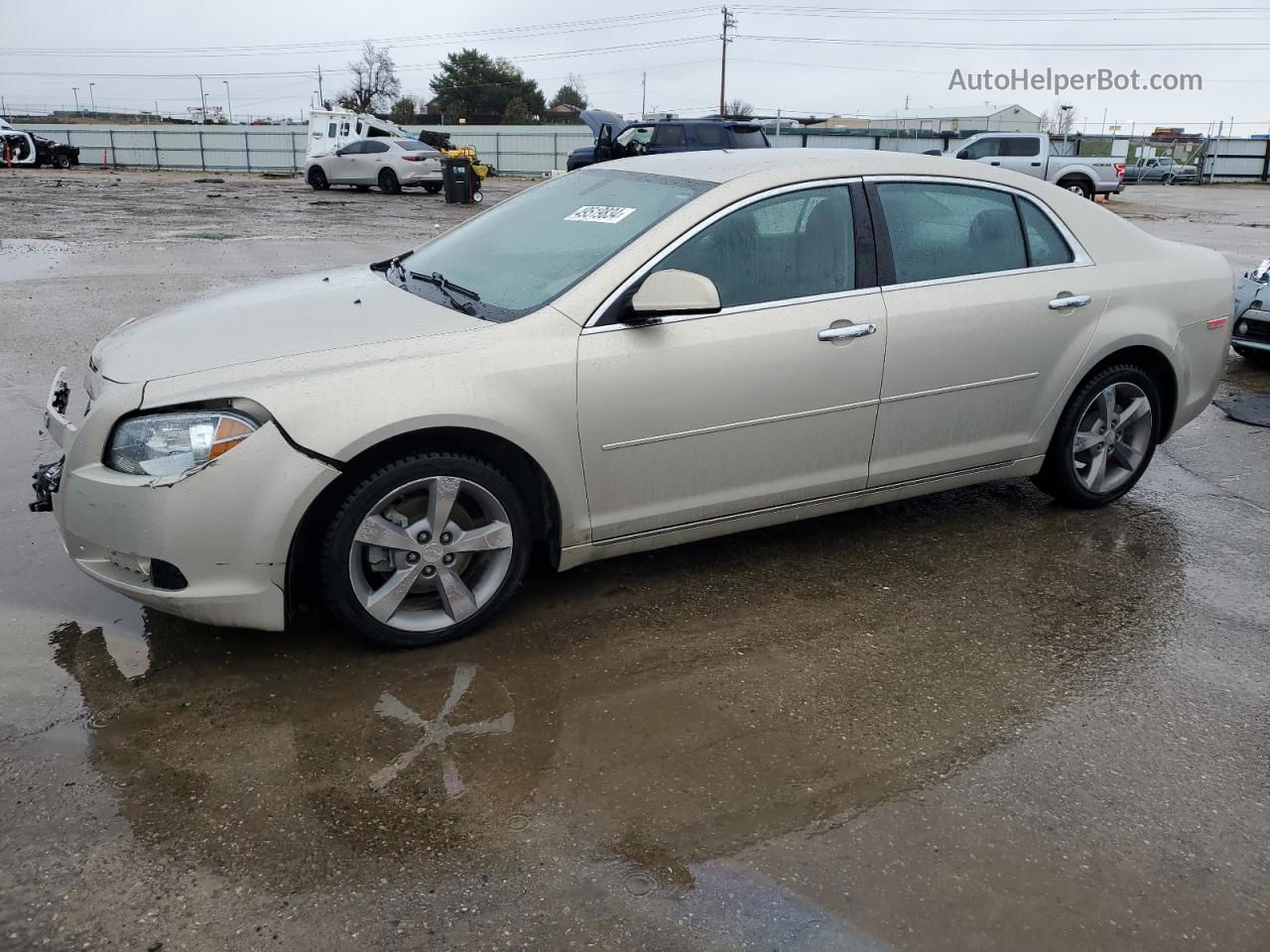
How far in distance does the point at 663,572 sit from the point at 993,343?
5.34 ft

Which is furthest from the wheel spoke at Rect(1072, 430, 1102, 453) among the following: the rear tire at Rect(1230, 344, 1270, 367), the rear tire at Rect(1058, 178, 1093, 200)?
the rear tire at Rect(1058, 178, 1093, 200)

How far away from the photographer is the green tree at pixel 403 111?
75438 mm

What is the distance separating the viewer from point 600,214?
421 cm

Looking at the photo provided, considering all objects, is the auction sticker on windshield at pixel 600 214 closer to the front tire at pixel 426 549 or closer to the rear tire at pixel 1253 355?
the front tire at pixel 426 549

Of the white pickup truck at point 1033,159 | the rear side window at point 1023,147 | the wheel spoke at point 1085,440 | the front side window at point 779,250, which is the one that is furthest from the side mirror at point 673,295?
the rear side window at point 1023,147

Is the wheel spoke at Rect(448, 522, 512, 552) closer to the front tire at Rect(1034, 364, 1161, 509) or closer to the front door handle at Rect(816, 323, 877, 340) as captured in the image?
the front door handle at Rect(816, 323, 877, 340)

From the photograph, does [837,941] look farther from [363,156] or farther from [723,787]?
[363,156]

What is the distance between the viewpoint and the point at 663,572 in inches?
173

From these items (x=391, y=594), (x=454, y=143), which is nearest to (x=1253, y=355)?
(x=391, y=594)

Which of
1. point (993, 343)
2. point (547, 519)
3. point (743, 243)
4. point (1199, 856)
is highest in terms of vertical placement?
point (743, 243)

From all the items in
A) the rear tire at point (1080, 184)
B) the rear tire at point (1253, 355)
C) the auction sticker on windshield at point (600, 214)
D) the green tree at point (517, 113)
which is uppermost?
the green tree at point (517, 113)

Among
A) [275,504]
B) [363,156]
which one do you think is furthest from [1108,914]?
[363,156]

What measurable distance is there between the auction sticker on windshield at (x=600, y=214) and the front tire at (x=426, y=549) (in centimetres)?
115

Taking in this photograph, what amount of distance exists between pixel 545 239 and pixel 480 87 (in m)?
85.6
